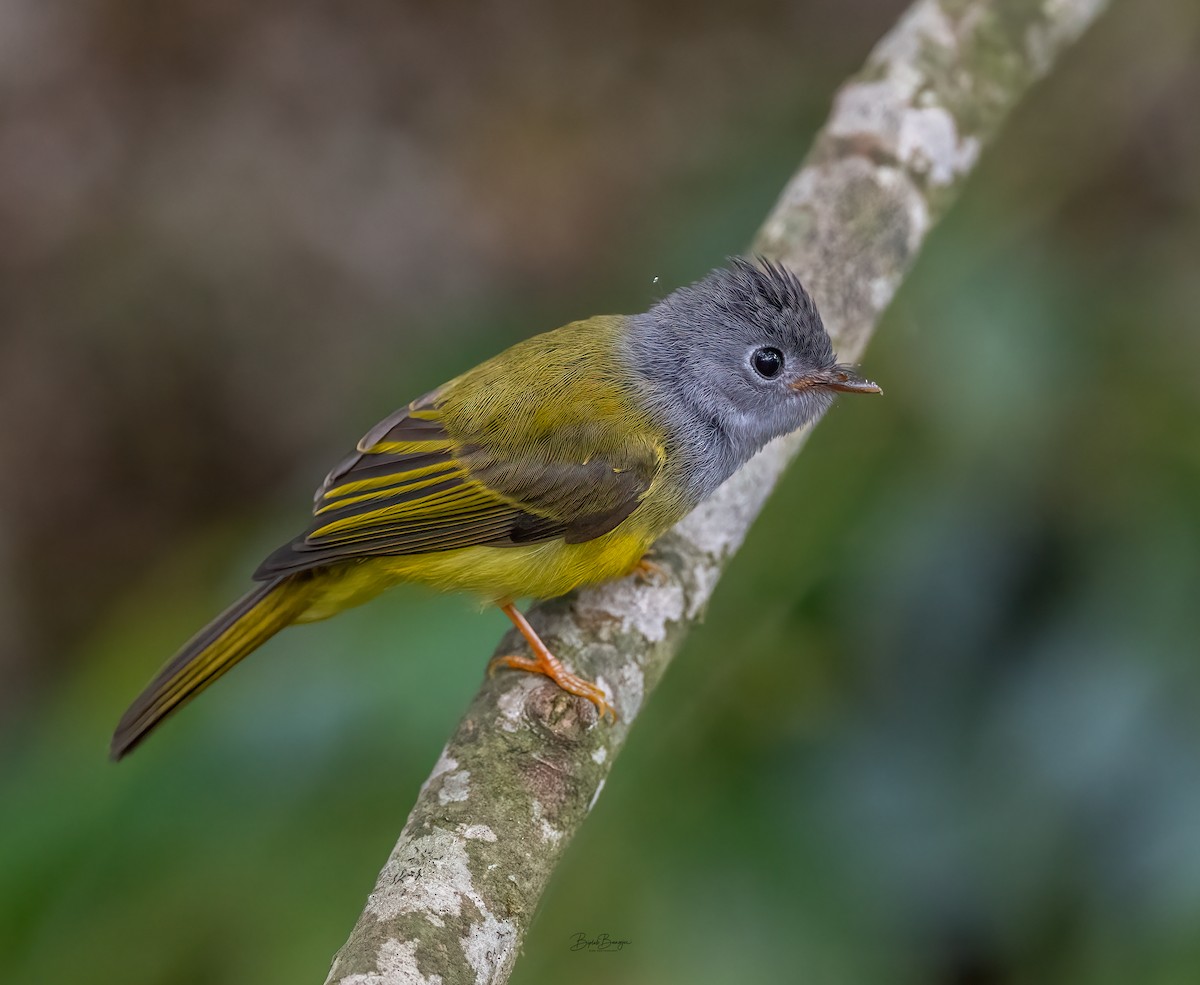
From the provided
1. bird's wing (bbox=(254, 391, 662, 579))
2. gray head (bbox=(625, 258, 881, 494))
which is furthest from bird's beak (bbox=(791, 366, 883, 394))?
bird's wing (bbox=(254, 391, 662, 579))

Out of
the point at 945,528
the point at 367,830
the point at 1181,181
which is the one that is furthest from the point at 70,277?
the point at 1181,181

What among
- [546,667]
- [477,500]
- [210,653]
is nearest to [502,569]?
[477,500]

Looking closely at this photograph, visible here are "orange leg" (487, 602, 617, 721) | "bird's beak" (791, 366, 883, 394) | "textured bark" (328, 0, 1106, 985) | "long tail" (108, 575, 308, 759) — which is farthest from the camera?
"bird's beak" (791, 366, 883, 394)

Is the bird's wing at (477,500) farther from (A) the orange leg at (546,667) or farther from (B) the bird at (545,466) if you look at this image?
(A) the orange leg at (546,667)

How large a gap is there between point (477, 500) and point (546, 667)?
0.49 metres

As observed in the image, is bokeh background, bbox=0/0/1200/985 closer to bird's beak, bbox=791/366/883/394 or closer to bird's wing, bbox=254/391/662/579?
bird's wing, bbox=254/391/662/579

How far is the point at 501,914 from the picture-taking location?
1989 mm

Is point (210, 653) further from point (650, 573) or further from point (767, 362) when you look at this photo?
point (767, 362)

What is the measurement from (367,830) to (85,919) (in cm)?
62

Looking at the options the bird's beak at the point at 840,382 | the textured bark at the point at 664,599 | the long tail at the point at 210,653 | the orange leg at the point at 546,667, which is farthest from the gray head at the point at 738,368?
the long tail at the point at 210,653

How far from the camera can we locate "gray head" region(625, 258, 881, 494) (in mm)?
2934

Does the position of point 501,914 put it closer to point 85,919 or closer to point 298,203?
point 85,919

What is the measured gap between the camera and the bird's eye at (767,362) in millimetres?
3002
